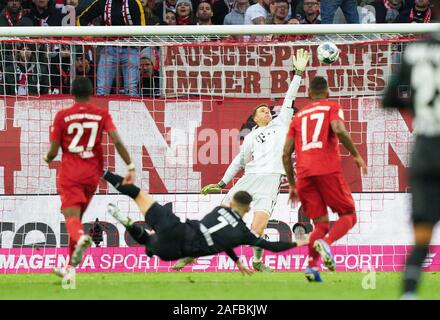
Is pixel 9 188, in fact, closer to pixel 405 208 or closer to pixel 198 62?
pixel 198 62

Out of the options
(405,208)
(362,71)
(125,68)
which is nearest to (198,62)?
(125,68)

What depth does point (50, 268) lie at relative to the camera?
17.5m

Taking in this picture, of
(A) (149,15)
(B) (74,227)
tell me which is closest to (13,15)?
(A) (149,15)

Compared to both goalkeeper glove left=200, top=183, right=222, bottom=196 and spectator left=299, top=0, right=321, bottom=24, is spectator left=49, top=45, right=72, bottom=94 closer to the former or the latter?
goalkeeper glove left=200, top=183, right=222, bottom=196

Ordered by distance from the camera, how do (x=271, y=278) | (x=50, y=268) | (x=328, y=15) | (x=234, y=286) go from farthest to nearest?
1. (x=328, y=15)
2. (x=50, y=268)
3. (x=271, y=278)
4. (x=234, y=286)

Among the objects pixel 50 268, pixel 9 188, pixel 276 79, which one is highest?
pixel 276 79

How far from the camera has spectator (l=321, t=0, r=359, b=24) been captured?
66.1 ft

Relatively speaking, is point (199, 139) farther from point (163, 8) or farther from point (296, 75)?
point (163, 8)

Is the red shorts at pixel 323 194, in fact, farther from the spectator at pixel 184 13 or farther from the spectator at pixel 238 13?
the spectator at pixel 238 13

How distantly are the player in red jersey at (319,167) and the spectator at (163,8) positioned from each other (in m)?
8.13

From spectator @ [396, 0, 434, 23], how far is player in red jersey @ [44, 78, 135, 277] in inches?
355

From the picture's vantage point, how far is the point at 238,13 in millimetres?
21297

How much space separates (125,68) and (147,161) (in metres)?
1.48

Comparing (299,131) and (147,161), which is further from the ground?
(299,131)
